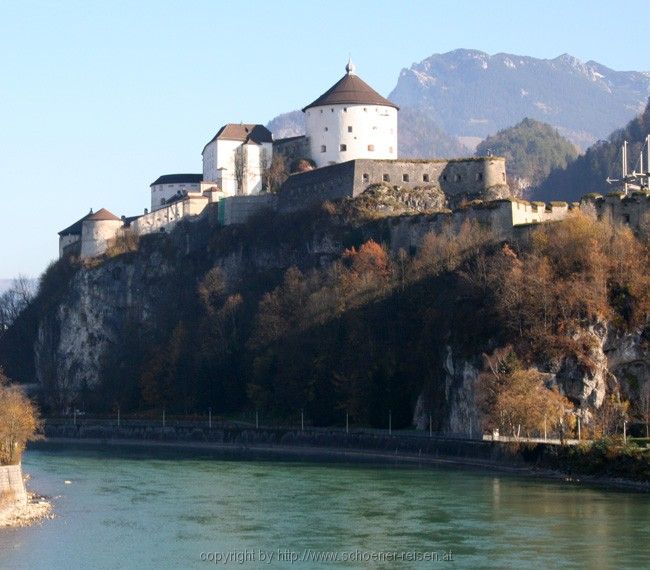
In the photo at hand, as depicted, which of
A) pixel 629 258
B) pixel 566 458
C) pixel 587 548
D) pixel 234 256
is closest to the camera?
pixel 587 548

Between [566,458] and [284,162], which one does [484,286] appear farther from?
[284,162]

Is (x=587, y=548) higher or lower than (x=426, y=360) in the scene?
lower

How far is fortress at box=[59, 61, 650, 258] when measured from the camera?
79.9 m

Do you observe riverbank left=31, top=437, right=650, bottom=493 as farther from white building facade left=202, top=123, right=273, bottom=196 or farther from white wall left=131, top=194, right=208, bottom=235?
white building facade left=202, top=123, right=273, bottom=196

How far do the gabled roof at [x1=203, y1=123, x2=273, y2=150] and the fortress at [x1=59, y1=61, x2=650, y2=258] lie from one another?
5 centimetres

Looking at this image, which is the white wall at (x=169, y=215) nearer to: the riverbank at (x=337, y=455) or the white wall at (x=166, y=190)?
the white wall at (x=166, y=190)

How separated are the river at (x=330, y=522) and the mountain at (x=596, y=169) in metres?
80.0

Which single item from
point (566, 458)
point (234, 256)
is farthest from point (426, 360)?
point (234, 256)

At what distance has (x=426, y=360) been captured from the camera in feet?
222

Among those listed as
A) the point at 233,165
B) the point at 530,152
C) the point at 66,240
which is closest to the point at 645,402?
the point at 233,165

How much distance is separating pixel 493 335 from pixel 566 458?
9.41 metres

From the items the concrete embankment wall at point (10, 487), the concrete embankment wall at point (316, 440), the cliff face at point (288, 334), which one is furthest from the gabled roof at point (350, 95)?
the concrete embankment wall at point (10, 487)

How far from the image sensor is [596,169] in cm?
14362

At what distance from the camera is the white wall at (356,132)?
84.9 metres
